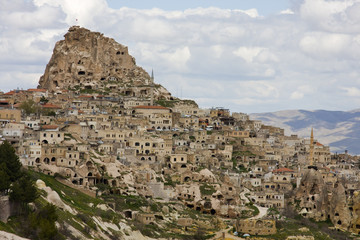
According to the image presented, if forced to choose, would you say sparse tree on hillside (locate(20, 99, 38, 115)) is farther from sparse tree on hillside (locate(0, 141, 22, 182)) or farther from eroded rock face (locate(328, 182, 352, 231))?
sparse tree on hillside (locate(0, 141, 22, 182))

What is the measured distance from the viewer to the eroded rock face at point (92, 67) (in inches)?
7185

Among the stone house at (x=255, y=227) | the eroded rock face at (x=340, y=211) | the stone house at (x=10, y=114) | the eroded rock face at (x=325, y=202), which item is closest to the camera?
the stone house at (x=255, y=227)

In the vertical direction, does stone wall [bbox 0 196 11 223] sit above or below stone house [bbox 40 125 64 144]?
below

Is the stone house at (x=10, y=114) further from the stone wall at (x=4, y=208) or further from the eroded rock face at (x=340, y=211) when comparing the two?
the stone wall at (x=4, y=208)

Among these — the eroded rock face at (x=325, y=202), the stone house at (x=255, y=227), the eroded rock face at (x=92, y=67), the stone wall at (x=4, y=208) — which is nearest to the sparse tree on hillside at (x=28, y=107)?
the eroded rock face at (x=92, y=67)

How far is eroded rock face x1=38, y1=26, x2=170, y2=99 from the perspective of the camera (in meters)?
182

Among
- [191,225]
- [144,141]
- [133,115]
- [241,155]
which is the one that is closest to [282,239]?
[191,225]

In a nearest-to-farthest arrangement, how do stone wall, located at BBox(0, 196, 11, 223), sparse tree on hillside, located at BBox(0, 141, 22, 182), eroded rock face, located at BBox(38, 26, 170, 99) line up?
stone wall, located at BBox(0, 196, 11, 223) < sparse tree on hillside, located at BBox(0, 141, 22, 182) < eroded rock face, located at BBox(38, 26, 170, 99)

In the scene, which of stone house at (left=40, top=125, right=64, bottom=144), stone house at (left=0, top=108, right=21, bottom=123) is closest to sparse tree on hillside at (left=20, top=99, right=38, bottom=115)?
stone house at (left=0, top=108, right=21, bottom=123)

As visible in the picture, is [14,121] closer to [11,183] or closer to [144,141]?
[144,141]

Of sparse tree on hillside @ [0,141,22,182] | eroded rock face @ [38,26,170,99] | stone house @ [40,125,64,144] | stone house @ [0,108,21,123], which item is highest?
eroded rock face @ [38,26,170,99]

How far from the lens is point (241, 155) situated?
14312 cm

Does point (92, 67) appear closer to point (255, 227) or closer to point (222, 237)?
point (255, 227)

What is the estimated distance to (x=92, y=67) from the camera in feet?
608
